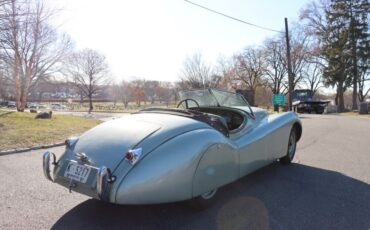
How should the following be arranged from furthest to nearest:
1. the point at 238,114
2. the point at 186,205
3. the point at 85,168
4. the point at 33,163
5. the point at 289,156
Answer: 1. the point at 33,163
2. the point at 289,156
3. the point at 238,114
4. the point at 186,205
5. the point at 85,168

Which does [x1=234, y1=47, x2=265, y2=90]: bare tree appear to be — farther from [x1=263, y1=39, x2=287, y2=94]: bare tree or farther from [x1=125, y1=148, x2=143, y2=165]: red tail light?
[x1=125, y1=148, x2=143, y2=165]: red tail light

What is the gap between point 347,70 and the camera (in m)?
34.8

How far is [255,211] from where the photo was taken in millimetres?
3309

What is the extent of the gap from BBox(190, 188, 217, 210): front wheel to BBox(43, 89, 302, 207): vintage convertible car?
10 millimetres

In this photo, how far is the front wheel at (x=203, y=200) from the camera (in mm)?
3199

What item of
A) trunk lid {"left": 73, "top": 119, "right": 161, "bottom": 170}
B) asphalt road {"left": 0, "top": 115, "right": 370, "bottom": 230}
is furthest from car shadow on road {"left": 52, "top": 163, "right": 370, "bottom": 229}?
trunk lid {"left": 73, "top": 119, "right": 161, "bottom": 170}

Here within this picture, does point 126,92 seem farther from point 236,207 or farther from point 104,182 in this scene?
point 104,182

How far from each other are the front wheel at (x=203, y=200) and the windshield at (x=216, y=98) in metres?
1.69

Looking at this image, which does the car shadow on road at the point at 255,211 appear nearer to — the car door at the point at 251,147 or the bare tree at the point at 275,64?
the car door at the point at 251,147

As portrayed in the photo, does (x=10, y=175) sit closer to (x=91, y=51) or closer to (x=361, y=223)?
(x=361, y=223)

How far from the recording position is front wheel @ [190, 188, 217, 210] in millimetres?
3199

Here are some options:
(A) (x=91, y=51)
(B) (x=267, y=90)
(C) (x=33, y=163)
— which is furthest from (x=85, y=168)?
(A) (x=91, y=51)

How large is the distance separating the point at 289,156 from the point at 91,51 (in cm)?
4751

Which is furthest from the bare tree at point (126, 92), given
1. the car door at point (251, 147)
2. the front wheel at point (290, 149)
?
the car door at point (251, 147)
